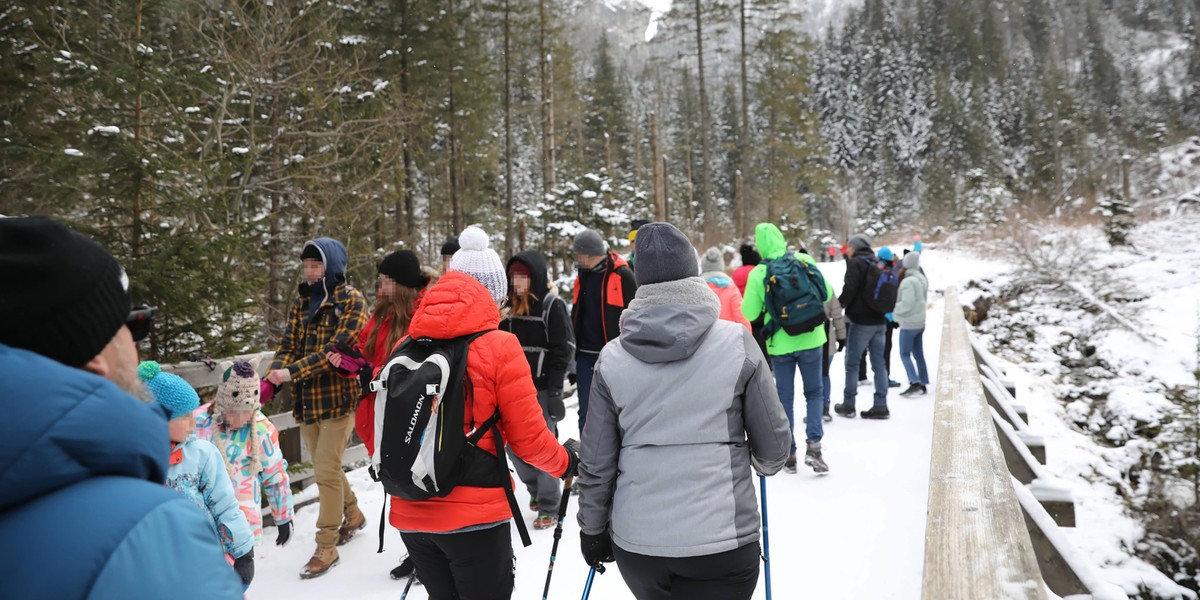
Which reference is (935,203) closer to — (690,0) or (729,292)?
(690,0)

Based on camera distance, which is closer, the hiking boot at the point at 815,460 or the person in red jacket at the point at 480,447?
the person in red jacket at the point at 480,447

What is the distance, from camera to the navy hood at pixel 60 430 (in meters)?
0.80

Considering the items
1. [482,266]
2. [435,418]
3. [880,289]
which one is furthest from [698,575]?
[880,289]

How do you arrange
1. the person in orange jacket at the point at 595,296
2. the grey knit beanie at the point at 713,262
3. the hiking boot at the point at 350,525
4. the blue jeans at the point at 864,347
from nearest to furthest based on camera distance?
the hiking boot at the point at 350,525
the person in orange jacket at the point at 595,296
the grey knit beanie at the point at 713,262
the blue jeans at the point at 864,347

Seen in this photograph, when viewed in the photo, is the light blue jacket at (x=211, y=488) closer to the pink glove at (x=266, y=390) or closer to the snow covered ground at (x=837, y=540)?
the pink glove at (x=266, y=390)

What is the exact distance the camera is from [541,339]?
527cm

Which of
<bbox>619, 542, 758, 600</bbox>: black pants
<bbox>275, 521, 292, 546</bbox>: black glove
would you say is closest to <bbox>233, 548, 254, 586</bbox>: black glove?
<bbox>275, 521, 292, 546</bbox>: black glove

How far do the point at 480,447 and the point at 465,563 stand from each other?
487 mm

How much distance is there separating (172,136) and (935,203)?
53.6m

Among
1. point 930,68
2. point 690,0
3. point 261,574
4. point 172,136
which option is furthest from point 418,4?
point 930,68

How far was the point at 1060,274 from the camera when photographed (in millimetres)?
17641

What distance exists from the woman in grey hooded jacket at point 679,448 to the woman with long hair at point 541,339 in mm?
2618

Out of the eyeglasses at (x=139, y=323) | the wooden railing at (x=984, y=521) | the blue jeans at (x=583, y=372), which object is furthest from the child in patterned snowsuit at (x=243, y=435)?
the wooden railing at (x=984, y=521)

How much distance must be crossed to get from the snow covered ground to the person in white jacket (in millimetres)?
407
